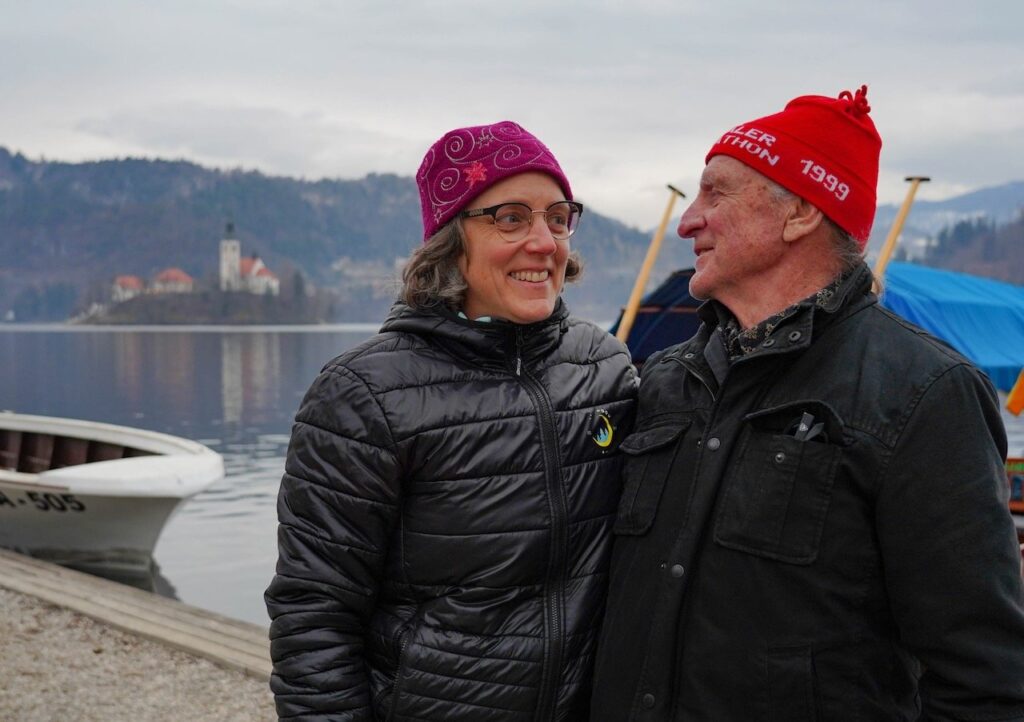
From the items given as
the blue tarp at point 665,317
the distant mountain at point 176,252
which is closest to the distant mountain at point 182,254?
the distant mountain at point 176,252

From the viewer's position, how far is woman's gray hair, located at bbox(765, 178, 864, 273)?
5.92 feet

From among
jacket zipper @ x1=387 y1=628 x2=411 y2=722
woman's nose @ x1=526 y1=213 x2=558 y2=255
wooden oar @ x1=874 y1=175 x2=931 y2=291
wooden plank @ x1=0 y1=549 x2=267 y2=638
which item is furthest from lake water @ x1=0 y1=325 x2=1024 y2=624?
woman's nose @ x1=526 y1=213 x2=558 y2=255

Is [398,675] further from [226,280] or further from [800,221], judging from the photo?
[226,280]

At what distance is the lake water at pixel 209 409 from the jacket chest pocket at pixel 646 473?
7.80 m

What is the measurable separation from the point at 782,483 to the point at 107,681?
4.70 meters

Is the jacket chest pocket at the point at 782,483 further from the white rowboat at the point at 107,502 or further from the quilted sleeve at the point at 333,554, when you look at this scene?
the white rowboat at the point at 107,502

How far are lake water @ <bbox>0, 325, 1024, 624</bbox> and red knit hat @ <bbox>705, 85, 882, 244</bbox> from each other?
26.8ft

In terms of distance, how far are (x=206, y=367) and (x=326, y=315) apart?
275 ft

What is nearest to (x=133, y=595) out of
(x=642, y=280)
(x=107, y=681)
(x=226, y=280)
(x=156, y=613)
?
(x=156, y=613)

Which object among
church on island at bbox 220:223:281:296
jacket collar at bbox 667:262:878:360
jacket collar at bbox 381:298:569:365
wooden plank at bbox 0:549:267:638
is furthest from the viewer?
church on island at bbox 220:223:281:296

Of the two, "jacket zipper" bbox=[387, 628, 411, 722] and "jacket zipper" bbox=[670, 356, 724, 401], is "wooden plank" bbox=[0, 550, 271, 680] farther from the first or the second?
"jacket zipper" bbox=[670, 356, 724, 401]

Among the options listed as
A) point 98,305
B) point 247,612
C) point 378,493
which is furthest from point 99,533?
point 98,305

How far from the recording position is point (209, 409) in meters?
36.1

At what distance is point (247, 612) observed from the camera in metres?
9.56
